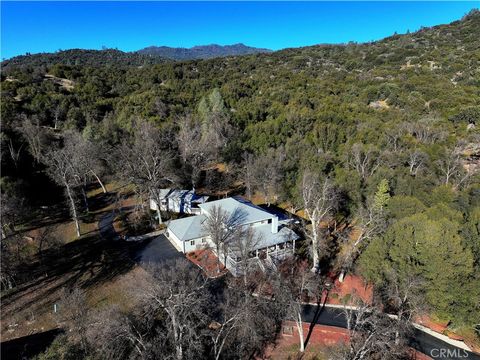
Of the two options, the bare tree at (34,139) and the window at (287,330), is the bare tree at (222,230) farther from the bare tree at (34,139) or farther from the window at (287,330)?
the bare tree at (34,139)

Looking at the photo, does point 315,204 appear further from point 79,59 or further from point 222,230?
point 79,59

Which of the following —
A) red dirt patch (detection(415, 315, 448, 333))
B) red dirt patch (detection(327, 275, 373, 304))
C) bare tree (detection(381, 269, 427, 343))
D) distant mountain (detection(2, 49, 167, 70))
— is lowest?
red dirt patch (detection(415, 315, 448, 333))

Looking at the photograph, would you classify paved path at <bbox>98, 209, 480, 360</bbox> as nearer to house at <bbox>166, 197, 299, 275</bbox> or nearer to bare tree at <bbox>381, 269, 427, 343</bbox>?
bare tree at <bbox>381, 269, 427, 343</bbox>

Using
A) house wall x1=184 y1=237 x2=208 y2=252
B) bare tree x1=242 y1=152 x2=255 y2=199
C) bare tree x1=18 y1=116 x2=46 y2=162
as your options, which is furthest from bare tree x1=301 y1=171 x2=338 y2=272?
bare tree x1=18 y1=116 x2=46 y2=162

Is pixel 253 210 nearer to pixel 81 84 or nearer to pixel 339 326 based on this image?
pixel 339 326

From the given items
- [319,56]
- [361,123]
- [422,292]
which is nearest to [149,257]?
[422,292]

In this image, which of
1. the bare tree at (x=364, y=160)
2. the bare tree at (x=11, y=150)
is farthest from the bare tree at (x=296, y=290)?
the bare tree at (x=11, y=150)

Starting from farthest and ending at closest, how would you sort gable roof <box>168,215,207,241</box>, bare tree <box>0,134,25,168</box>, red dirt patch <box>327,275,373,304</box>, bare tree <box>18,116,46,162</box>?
bare tree <box>18,116,46,162</box> → bare tree <box>0,134,25,168</box> → gable roof <box>168,215,207,241</box> → red dirt patch <box>327,275,373,304</box>
